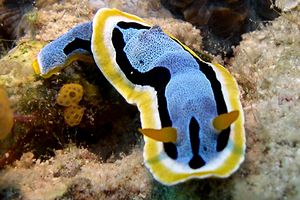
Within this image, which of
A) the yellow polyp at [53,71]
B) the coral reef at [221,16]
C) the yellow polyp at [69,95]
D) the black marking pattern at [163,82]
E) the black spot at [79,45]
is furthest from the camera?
the coral reef at [221,16]

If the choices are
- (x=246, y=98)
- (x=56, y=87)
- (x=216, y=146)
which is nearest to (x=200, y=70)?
(x=246, y=98)

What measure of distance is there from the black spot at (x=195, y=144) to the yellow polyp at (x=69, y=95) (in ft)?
4.47

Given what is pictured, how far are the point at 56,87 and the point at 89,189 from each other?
1.19 metres

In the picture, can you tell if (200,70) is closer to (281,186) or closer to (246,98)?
(246,98)

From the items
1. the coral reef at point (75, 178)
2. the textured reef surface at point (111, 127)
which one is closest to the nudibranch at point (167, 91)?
the textured reef surface at point (111, 127)

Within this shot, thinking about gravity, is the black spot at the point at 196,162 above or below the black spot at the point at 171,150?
above

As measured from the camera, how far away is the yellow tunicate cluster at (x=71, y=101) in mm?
3418

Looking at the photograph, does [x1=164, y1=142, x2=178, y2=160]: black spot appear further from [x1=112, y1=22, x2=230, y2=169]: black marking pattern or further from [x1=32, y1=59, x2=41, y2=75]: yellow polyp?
[x1=32, y1=59, x2=41, y2=75]: yellow polyp

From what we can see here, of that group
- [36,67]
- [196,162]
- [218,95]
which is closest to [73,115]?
[36,67]

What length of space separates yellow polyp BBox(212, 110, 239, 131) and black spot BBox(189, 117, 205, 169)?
0.44 feet

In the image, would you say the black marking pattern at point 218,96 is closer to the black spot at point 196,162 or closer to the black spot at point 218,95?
the black spot at point 218,95

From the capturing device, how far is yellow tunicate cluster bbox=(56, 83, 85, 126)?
3418mm

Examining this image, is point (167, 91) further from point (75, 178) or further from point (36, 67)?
point (36, 67)

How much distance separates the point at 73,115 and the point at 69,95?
205 millimetres
